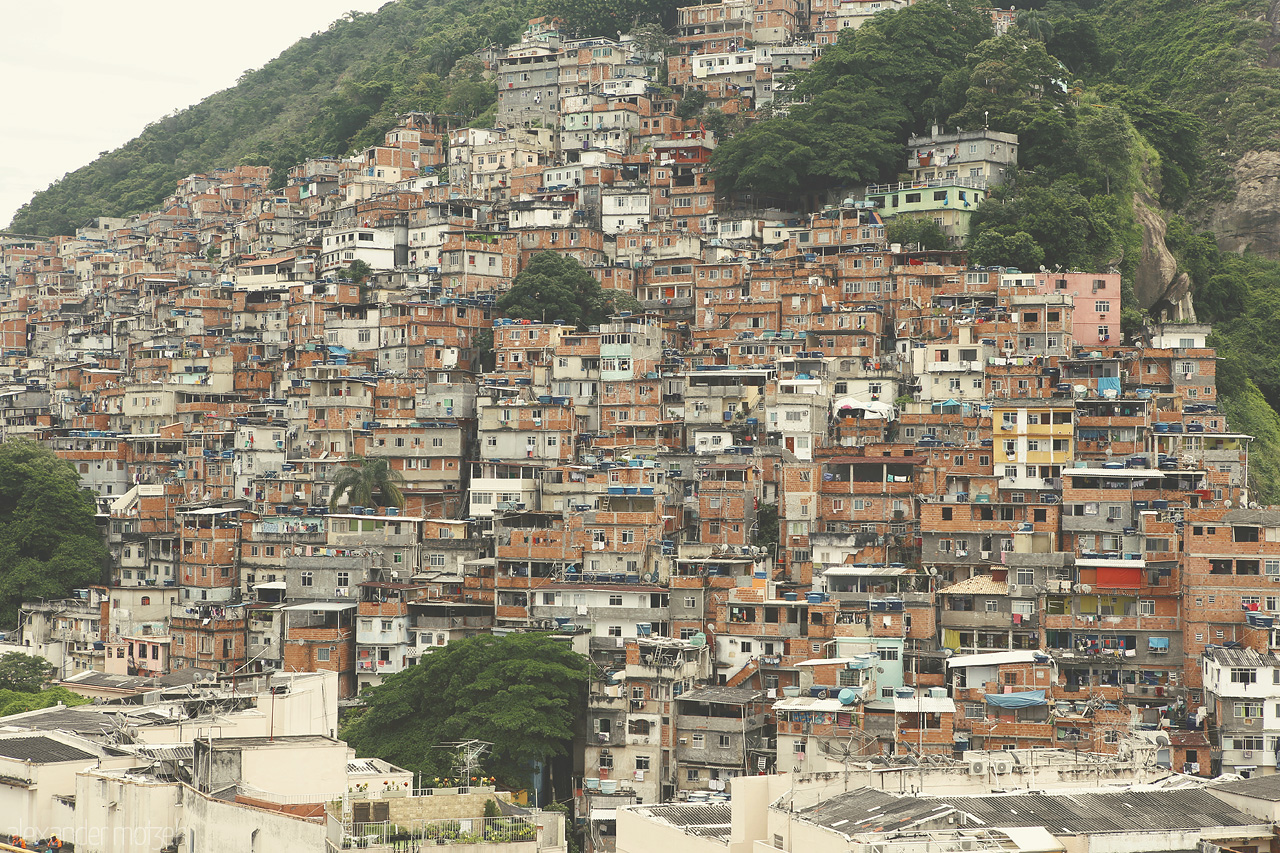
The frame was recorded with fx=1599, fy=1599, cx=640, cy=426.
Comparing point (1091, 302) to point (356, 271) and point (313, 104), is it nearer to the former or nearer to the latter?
point (356, 271)

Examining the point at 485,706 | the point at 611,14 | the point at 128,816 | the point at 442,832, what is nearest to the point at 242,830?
the point at 128,816

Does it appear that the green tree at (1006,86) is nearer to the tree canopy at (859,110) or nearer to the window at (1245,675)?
the tree canopy at (859,110)

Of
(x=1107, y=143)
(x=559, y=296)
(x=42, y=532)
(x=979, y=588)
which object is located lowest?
(x=979, y=588)

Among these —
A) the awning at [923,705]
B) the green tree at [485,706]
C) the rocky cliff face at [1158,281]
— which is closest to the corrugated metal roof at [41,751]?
the green tree at [485,706]

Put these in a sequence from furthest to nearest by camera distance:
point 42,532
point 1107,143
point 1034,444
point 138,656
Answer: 1. point 1107,143
2. point 42,532
3. point 138,656
4. point 1034,444

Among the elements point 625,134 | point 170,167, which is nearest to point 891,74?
point 625,134
